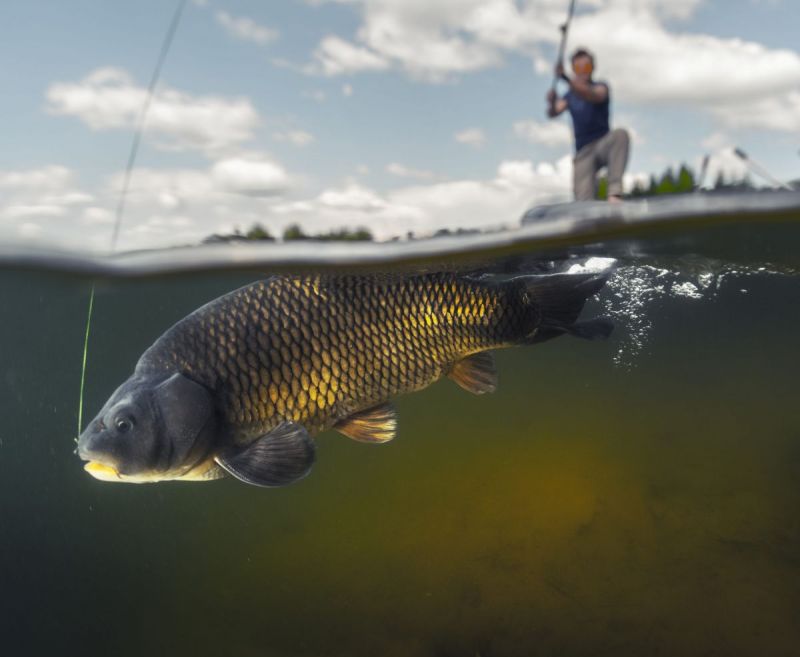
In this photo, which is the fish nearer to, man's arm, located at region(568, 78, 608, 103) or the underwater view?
the underwater view

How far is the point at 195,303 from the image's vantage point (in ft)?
40.3

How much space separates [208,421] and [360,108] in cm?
263

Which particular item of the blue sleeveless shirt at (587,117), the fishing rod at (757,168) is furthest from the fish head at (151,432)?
the fishing rod at (757,168)

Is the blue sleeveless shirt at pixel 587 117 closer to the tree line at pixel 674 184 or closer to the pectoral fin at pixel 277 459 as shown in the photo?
the tree line at pixel 674 184

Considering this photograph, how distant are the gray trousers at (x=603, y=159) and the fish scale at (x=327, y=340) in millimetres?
1150

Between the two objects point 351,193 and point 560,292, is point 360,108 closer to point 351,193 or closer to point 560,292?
point 351,193

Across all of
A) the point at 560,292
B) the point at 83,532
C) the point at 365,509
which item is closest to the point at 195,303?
the point at 83,532

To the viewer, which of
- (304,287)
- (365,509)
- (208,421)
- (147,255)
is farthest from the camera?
(365,509)

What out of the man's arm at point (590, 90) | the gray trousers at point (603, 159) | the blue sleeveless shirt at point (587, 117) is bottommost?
the gray trousers at point (603, 159)

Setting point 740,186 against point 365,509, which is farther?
point 365,509

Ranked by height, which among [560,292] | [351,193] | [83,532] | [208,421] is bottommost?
[83,532]

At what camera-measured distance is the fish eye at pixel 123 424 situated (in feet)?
11.8

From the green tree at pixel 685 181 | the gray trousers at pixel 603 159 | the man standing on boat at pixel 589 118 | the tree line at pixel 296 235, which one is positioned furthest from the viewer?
the tree line at pixel 296 235

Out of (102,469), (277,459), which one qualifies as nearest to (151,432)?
(102,469)
